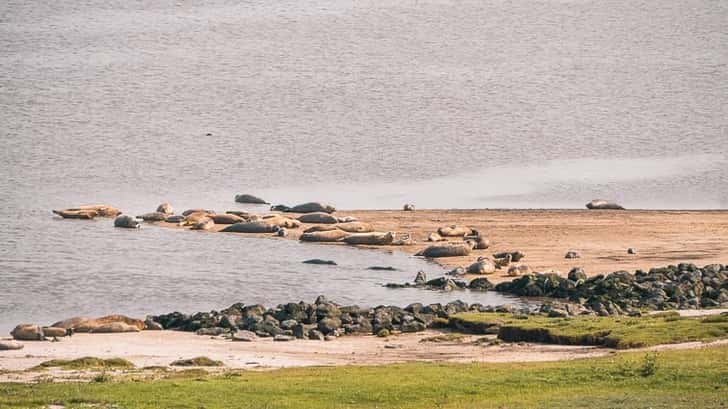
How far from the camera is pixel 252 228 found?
51.3 m

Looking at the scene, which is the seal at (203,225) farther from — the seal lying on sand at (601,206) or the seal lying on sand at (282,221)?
the seal lying on sand at (601,206)

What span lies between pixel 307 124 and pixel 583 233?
27.8 meters

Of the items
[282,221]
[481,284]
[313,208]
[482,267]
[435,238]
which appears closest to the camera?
[481,284]

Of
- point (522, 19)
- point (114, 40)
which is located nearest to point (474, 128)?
point (114, 40)

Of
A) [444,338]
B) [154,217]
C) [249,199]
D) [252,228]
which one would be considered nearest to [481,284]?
[444,338]

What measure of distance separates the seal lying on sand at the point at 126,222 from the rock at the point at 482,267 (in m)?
13.4

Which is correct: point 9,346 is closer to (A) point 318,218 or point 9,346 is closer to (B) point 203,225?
(B) point 203,225

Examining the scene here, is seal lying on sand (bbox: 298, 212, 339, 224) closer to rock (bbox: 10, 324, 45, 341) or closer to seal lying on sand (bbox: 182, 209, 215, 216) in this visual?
seal lying on sand (bbox: 182, 209, 215, 216)

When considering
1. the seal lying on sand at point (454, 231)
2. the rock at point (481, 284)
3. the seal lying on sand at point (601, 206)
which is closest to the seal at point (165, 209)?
the seal lying on sand at point (454, 231)

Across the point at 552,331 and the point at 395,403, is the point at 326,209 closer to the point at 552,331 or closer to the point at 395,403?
the point at 552,331

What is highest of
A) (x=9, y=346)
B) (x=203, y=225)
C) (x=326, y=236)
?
(x=203, y=225)

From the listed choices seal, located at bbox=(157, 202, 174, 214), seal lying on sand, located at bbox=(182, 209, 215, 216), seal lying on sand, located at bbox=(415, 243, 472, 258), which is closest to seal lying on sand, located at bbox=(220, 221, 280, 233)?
seal lying on sand, located at bbox=(182, 209, 215, 216)

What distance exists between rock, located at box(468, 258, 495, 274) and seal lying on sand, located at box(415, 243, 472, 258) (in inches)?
114

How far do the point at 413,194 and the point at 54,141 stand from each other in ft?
61.8
